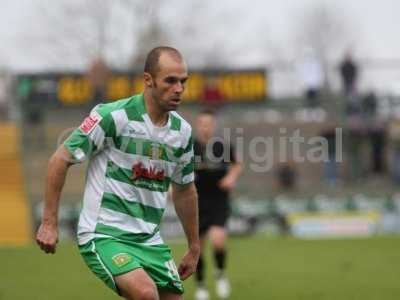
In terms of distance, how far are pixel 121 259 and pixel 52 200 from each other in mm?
556

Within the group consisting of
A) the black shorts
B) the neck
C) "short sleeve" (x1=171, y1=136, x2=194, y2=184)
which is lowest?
the black shorts

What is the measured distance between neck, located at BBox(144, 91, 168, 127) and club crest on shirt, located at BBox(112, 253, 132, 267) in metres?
0.85

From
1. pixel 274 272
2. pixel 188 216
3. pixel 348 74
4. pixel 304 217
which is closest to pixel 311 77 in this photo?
pixel 348 74

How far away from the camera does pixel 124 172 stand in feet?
19.4

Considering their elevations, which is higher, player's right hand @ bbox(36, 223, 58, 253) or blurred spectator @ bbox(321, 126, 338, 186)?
player's right hand @ bbox(36, 223, 58, 253)

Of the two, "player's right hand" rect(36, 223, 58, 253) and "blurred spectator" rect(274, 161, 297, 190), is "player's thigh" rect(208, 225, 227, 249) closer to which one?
"player's right hand" rect(36, 223, 58, 253)

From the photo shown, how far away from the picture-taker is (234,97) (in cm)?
2616

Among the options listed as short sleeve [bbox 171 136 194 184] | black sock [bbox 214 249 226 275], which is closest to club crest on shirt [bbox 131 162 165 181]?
short sleeve [bbox 171 136 194 184]

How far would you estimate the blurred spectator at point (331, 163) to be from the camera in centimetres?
2364

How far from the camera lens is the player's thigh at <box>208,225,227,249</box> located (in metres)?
11.3

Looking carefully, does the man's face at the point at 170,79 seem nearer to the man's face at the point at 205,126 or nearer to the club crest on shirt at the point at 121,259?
the club crest on shirt at the point at 121,259

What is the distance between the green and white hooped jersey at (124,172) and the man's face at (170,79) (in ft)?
0.73

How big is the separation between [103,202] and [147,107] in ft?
2.17

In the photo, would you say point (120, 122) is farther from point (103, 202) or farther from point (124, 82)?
point (124, 82)
